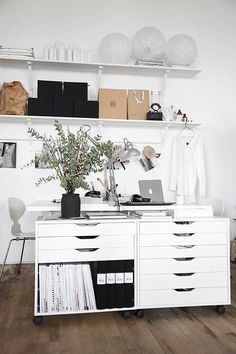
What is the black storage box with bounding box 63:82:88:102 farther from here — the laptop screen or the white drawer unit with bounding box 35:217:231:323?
the white drawer unit with bounding box 35:217:231:323

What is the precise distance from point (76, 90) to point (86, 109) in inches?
8.8

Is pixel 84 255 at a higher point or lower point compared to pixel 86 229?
lower

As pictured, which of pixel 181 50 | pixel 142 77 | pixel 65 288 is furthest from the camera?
pixel 142 77

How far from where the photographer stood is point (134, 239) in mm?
2344

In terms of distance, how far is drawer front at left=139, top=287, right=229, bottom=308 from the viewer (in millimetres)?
2324

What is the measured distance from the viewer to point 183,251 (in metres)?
2.39

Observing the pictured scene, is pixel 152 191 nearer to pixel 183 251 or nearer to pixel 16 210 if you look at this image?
pixel 183 251

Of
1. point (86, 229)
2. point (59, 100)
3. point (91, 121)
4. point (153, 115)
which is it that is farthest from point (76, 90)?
point (86, 229)

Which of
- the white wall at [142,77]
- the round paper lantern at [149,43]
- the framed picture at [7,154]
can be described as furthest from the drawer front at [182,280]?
the round paper lantern at [149,43]

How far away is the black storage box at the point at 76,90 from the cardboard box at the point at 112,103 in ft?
0.54

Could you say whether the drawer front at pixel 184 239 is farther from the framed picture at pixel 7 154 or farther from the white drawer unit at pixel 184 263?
the framed picture at pixel 7 154

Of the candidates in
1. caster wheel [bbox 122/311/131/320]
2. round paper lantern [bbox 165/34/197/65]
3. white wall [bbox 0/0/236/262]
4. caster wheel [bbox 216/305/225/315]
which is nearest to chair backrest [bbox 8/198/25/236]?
white wall [bbox 0/0/236/262]

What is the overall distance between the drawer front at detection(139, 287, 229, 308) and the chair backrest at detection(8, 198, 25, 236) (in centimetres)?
174

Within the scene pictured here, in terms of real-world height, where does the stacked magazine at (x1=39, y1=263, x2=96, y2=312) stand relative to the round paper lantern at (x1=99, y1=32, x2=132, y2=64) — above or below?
below
